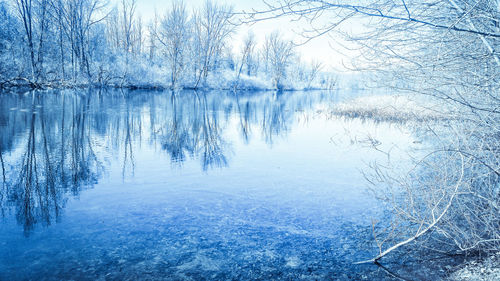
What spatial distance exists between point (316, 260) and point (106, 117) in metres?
13.2

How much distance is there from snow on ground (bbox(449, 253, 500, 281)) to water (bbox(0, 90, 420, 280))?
854 millimetres

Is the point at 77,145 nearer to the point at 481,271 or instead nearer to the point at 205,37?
the point at 481,271

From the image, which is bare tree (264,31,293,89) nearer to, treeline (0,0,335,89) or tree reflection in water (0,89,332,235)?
treeline (0,0,335,89)

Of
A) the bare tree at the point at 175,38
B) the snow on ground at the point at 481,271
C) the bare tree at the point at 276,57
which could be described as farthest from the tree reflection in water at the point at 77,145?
the bare tree at the point at 276,57

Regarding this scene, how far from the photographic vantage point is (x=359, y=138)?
12.6 metres

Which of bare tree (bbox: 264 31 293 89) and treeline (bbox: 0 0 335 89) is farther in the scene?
bare tree (bbox: 264 31 293 89)

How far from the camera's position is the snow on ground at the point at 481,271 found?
Result: 3.33 meters

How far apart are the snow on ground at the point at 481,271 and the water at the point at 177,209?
2.80 ft

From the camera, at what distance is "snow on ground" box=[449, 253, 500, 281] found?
3330mm

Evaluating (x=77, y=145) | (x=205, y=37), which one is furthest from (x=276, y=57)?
(x=77, y=145)

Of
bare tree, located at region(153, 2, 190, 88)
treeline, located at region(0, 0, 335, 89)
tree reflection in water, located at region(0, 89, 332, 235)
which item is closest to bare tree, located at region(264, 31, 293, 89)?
treeline, located at region(0, 0, 335, 89)

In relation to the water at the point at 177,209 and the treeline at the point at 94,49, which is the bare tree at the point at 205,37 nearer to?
the treeline at the point at 94,49

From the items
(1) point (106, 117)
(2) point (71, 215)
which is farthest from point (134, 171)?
(1) point (106, 117)

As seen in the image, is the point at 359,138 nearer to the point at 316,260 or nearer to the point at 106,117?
the point at 316,260
